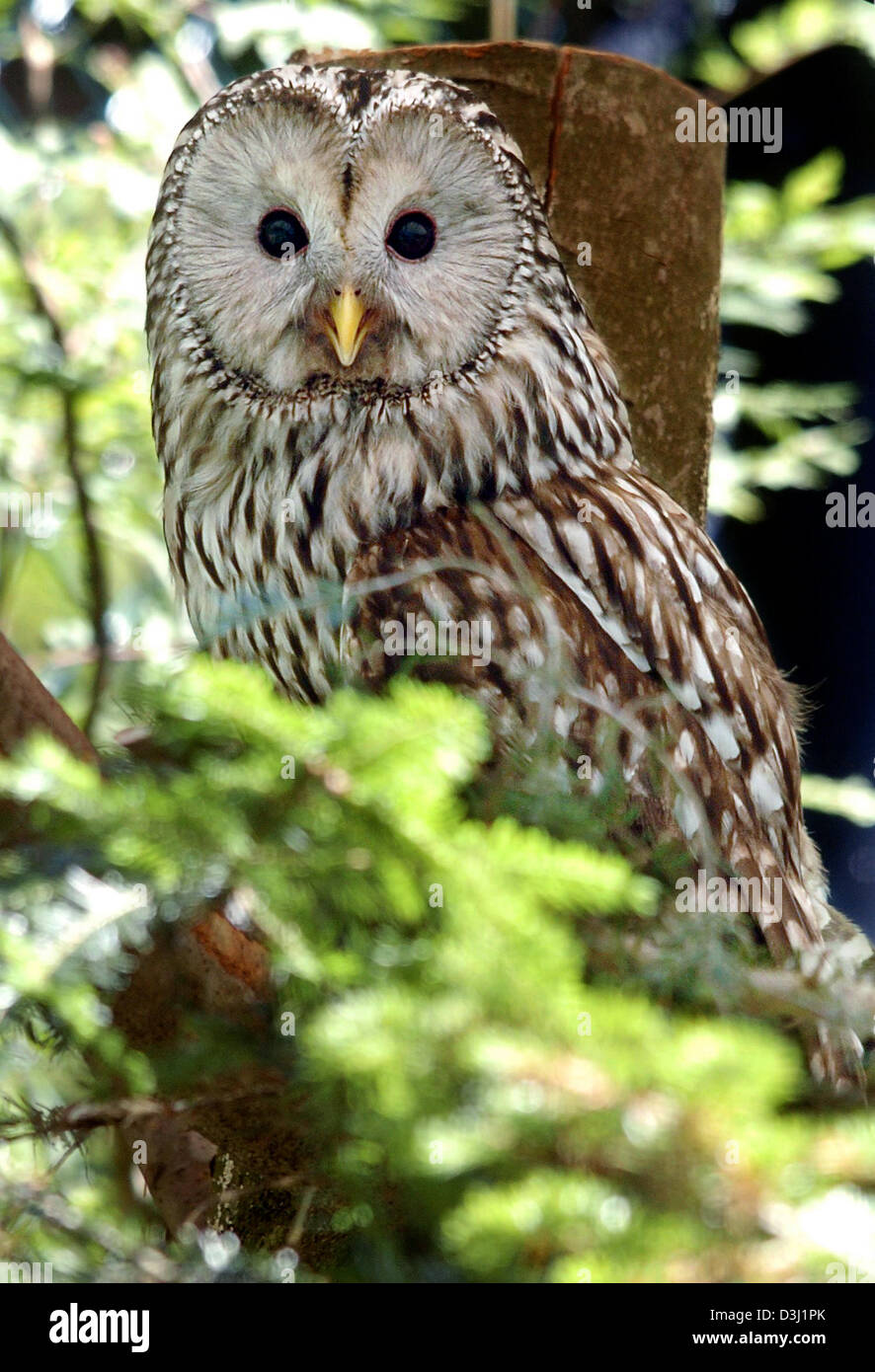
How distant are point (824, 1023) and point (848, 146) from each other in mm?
3343

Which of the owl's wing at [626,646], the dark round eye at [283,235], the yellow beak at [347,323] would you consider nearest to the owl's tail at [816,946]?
the owl's wing at [626,646]

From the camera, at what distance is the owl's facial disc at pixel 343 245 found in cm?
204

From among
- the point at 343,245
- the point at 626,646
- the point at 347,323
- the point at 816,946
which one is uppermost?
the point at 343,245

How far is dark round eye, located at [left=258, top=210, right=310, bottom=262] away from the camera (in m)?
2.12

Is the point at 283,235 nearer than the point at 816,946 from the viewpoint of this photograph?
No

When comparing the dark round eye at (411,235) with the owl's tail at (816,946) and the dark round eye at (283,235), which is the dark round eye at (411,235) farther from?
the owl's tail at (816,946)

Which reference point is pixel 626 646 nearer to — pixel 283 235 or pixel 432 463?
pixel 432 463

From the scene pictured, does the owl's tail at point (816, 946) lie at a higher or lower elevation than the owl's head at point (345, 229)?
lower

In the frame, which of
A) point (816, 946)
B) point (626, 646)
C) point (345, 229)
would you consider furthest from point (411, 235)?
point (816, 946)

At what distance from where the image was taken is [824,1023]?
120cm

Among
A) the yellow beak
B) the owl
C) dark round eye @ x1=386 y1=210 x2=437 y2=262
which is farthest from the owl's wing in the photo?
dark round eye @ x1=386 y1=210 x2=437 y2=262

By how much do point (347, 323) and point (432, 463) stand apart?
261 mm

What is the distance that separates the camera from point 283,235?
7.00 feet
